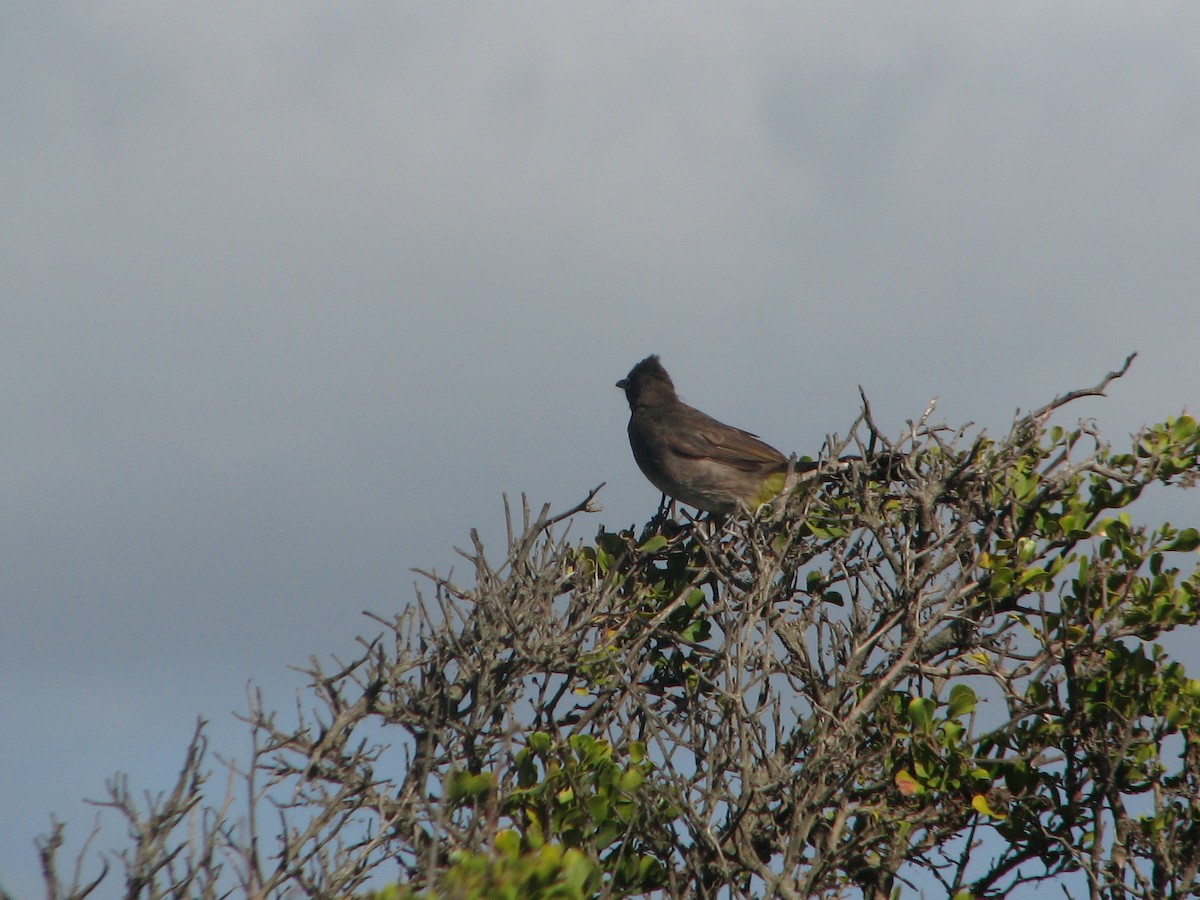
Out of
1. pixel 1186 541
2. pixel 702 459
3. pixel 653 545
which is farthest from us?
pixel 702 459

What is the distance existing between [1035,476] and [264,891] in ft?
12.8

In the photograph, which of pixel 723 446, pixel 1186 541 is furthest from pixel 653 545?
pixel 723 446

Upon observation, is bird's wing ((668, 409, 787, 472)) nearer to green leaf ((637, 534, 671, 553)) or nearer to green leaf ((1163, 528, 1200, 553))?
green leaf ((637, 534, 671, 553))

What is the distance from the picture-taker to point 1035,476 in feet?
20.6

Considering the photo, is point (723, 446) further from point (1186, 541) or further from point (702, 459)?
point (1186, 541)

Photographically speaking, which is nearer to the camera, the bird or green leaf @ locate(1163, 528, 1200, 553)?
green leaf @ locate(1163, 528, 1200, 553)

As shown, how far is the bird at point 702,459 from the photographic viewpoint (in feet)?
30.2

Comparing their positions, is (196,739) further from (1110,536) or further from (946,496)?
(1110,536)

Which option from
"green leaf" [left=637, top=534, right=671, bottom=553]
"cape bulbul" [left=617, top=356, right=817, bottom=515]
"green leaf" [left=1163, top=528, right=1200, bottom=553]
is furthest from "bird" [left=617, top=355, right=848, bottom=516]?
"green leaf" [left=1163, top=528, right=1200, bottom=553]

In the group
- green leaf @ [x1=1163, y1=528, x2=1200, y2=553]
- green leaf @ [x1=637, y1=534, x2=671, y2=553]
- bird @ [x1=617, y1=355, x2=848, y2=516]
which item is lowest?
green leaf @ [x1=1163, y1=528, x2=1200, y2=553]

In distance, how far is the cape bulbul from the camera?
920cm

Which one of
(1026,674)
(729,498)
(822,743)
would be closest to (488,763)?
(822,743)

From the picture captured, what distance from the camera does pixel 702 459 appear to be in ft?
30.6

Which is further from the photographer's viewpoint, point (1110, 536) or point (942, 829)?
point (1110, 536)
